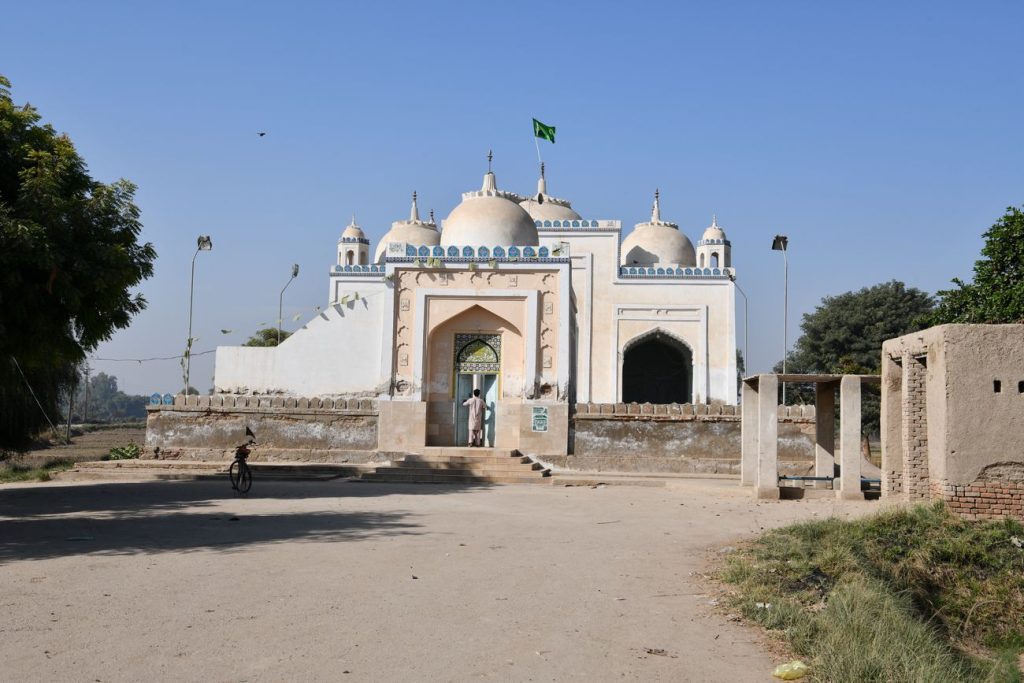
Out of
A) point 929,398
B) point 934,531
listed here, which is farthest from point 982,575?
point 929,398

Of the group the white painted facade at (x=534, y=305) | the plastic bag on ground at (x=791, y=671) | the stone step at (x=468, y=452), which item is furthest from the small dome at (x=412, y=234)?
the plastic bag on ground at (x=791, y=671)

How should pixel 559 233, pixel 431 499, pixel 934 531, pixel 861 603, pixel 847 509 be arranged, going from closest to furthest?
pixel 861 603
pixel 934 531
pixel 847 509
pixel 431 499
pixel 559 233

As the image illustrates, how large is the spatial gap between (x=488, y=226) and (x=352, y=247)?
45.1ft

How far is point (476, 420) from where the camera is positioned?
2012cm

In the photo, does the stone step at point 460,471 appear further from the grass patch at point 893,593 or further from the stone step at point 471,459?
the grass patch at point 893,593

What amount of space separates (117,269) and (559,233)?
20.7 meters

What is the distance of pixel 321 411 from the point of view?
2056 cm

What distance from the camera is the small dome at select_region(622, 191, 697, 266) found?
32.8m

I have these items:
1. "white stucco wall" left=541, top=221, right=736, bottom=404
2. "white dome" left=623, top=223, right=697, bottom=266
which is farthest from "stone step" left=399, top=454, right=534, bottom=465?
"white dome" left=623, top=223, right=697, bottom=266

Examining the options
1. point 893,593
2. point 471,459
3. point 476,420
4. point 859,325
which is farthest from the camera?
point 859,325

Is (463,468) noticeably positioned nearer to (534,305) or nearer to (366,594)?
(534,305)

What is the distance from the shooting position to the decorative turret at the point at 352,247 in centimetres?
3494

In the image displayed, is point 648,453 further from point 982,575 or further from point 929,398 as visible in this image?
point 982,575

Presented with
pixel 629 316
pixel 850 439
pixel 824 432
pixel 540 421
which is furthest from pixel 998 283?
pixel 629 316
